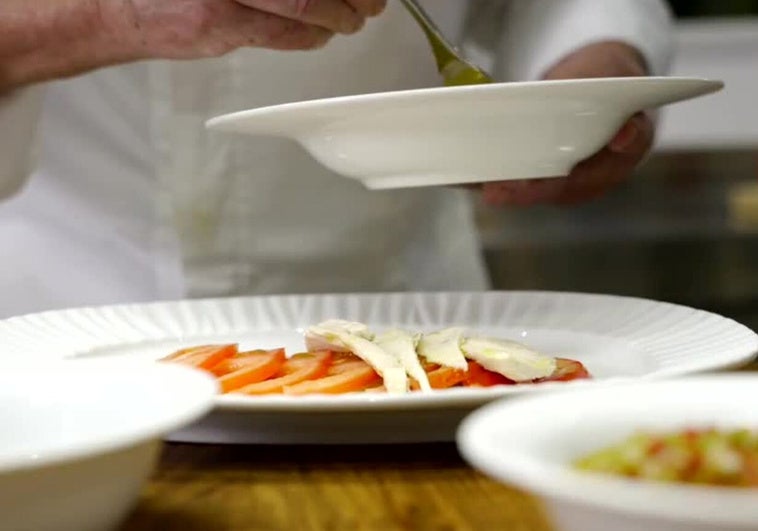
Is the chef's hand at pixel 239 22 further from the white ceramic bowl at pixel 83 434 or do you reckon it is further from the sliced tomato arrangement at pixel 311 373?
Answer: the white ceramic bowl at pixel 83 434

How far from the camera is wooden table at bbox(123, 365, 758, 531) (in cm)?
48

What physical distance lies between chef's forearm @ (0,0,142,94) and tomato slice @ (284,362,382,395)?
0.34 meters

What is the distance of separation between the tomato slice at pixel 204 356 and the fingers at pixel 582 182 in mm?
376

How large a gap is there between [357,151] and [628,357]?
202 millimetres

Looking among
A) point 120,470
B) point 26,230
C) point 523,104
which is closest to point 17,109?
point 26,230

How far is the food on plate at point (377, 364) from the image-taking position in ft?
2.03

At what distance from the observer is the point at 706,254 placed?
2102 millimetres

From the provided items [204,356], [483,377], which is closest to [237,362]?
[204,356]

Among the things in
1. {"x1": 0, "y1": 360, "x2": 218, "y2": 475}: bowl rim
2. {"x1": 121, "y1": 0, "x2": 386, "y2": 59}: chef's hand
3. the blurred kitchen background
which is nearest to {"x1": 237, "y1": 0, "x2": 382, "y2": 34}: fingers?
{"x1": 121, "y1": 0, "x2": 386, "y2": 59}: chef's hand

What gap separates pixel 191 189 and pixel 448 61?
0.41 m

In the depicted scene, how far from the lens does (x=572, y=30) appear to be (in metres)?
1.21

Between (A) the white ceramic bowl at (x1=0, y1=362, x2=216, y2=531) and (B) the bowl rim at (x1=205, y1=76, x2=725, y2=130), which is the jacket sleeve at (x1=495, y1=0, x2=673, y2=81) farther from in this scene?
(A) the white ceramic bowl at (x1=0, y1=362, x2=216, y2=531)

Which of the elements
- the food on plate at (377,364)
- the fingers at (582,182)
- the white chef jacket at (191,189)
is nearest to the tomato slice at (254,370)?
the food on plate at (377,364)

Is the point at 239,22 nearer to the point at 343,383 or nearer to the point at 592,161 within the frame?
the point at 343,383
